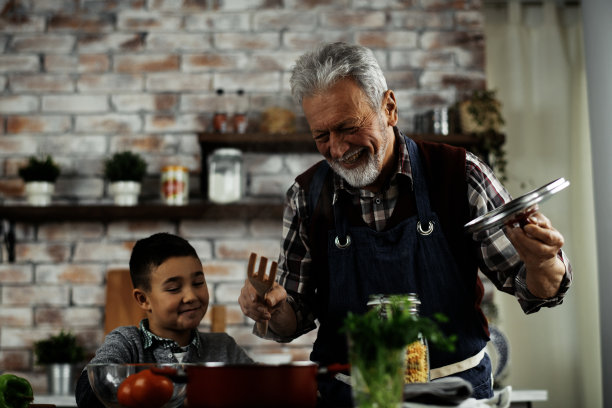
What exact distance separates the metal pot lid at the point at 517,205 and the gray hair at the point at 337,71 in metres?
0.56

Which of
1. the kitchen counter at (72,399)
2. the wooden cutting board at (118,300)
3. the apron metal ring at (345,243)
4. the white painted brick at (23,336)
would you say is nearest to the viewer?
the apron metal ring at (345,243)

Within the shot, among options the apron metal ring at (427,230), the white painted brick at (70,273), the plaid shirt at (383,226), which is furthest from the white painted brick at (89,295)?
the apron metal ring at (427,230)

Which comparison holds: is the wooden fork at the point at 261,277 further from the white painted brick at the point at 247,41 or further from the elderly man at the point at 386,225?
the white painted brick at the point at 247,41

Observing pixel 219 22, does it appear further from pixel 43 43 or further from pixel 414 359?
pixel 414 359

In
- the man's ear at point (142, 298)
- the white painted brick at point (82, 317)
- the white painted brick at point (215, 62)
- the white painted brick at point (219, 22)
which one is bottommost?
the white painted brick at point (82, 317)

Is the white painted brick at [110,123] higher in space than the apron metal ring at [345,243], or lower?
higher

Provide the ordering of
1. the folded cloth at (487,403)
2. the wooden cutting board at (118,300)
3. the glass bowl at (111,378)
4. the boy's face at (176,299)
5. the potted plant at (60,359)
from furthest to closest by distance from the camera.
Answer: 1. the wooden cutting board at (118,300)
2. the potted plant at (60,359)
3. the boy's face at (176,299)
4. the glass bowl at (111,378)
5. the folded cloth at (487,403)

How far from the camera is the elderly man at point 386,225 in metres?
1.39

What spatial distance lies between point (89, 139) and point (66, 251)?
473 mm

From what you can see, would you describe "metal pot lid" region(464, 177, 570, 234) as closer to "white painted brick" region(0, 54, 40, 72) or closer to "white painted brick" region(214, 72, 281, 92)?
"white painted brick" region(214, 72, 281, 92)

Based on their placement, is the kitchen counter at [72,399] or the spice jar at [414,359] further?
the kitchen counter at [72,399]

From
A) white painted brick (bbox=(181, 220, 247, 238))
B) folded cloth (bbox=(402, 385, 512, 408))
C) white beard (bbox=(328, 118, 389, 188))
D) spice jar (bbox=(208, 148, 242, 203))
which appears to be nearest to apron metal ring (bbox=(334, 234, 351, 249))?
white beard (bbox=(328, 118, 389, 188))

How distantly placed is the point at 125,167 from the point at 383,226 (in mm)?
1506

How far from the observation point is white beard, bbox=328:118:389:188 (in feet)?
4.75
